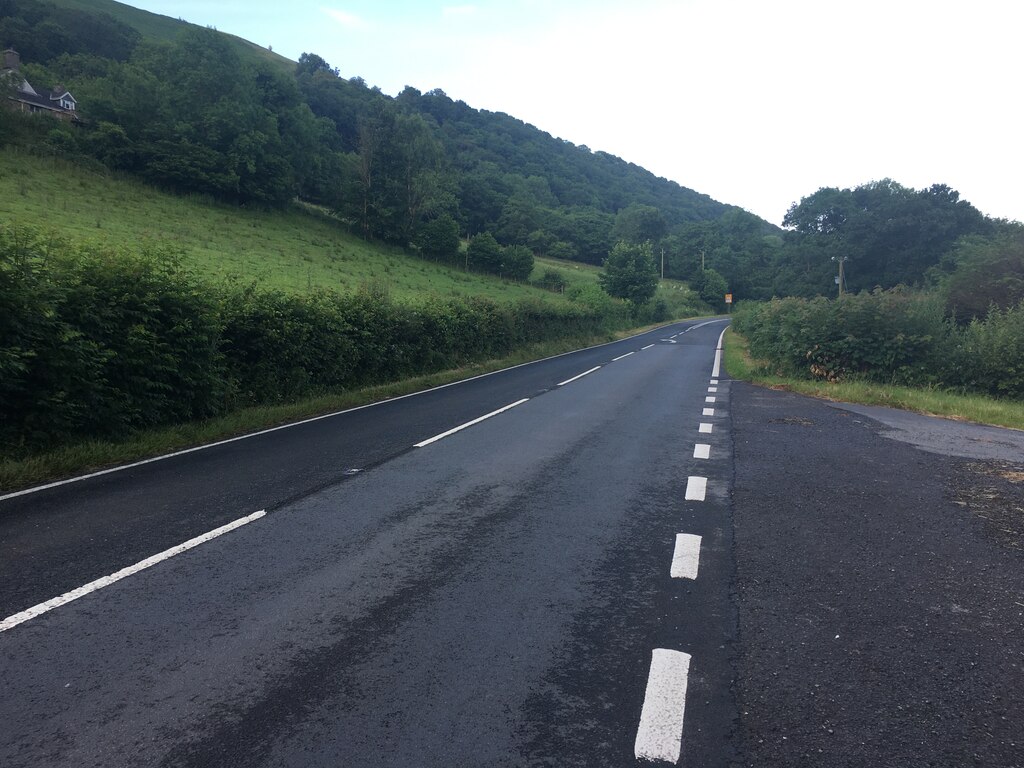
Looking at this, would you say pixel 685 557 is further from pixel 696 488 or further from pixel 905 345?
pixel 905 345

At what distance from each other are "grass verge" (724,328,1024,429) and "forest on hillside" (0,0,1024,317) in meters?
34.2

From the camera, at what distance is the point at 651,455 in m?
9.35

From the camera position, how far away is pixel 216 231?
152ft

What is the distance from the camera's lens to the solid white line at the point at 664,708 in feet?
9.54

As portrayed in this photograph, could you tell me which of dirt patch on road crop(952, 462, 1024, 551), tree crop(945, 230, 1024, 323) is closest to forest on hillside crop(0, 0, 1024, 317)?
tree crop(945, 230, 1024, 323)

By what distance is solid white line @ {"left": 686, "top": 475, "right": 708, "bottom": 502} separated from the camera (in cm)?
710

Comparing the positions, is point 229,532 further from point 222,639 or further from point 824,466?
point 824,466

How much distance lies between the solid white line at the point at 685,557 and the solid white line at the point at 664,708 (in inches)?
48.5

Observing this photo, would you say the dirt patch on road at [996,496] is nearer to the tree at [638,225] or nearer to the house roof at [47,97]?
the house roof at [47,97]

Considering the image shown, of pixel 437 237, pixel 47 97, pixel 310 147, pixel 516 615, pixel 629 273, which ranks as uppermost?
pixel 310 147

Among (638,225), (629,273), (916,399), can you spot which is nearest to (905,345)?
(916,399)

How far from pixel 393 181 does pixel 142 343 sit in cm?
6787

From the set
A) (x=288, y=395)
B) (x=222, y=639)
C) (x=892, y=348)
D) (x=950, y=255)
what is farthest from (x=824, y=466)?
(x=950, y=255)

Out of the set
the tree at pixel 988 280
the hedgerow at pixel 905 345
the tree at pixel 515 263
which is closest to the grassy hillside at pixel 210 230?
the tree at pixel 515 263
